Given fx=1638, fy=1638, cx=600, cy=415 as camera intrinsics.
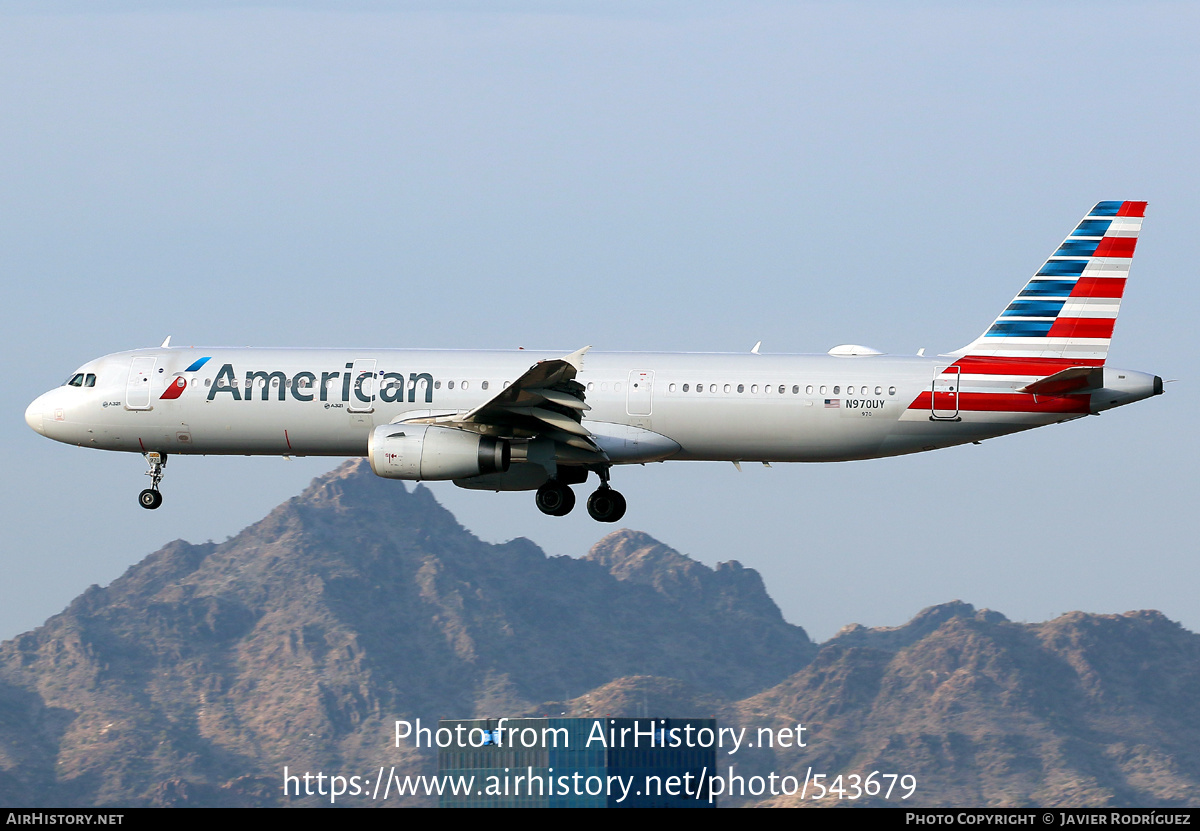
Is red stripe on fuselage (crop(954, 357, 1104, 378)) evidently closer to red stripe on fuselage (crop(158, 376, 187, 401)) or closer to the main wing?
the main wing

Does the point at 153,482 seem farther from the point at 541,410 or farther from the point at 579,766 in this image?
the point at 579,766

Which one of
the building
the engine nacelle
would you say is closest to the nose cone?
the engine nacelle

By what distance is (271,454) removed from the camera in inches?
2133

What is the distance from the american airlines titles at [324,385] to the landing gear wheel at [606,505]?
6.34 metres

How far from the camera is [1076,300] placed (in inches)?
2045

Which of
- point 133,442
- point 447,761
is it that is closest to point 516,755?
point 447,761

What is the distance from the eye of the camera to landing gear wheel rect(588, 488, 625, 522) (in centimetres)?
5347

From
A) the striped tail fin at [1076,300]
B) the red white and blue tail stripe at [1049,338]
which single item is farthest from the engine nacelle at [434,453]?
the striped tail fin at [1076,300]

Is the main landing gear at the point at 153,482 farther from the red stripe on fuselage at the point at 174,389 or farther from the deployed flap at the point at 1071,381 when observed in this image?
the deployed flap at the point at 1071,381

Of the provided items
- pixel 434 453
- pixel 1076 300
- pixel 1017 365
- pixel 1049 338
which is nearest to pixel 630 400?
pixel 434 453

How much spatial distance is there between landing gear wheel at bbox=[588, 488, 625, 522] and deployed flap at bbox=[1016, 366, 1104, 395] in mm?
13596

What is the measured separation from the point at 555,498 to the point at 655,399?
4665 millimetres

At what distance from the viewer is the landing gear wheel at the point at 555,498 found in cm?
5278

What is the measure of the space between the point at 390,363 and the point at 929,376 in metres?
17.2
